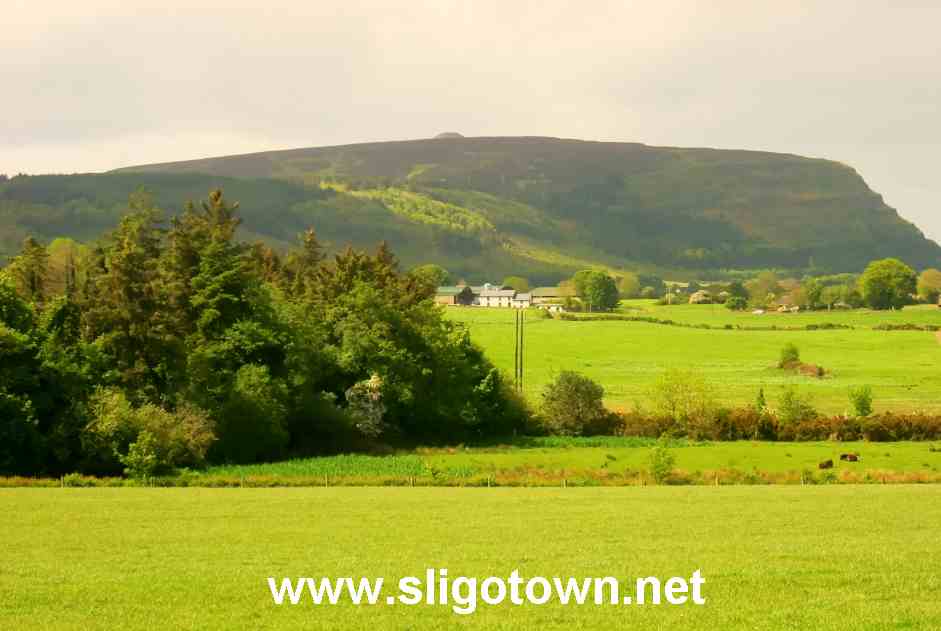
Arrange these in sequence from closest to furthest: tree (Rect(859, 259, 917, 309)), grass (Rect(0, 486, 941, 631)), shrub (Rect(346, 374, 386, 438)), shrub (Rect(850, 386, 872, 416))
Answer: grass (Rect(0, 486, 941, 631)) → shrub (Rect(346, 374, 386, 438)) → shrub (Rect(850, 386, 872, 416)) → tree (Rect(859, 259, 917, 309))

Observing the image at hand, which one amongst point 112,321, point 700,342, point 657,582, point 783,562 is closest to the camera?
point 657,582

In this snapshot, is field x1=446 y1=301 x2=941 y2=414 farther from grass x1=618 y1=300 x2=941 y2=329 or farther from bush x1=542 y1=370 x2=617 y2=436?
bush x1=542 y1=370 x2=617 y2=436

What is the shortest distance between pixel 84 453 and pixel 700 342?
3922 inches

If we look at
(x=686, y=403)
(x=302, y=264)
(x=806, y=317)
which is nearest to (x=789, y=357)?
(x=686, y=403)

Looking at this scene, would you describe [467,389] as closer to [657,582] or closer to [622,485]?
[622,485]

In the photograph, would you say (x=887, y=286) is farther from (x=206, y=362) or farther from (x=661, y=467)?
(x=206, y=362)

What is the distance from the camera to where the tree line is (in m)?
58.7

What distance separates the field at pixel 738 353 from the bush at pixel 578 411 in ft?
29.9

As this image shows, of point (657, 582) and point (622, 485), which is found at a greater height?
point (657, 582)

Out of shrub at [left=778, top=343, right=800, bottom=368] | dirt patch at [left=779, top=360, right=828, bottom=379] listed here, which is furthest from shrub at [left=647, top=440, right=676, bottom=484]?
shrub at [left=778, top=343, right=800, bottom=368]

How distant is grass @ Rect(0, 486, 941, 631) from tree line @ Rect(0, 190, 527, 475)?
15124 millimetres

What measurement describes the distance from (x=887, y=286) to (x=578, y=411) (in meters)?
122

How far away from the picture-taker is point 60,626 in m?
19.0

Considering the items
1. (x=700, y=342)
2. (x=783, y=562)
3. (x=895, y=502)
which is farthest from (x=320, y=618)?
(x=700, y=342)
